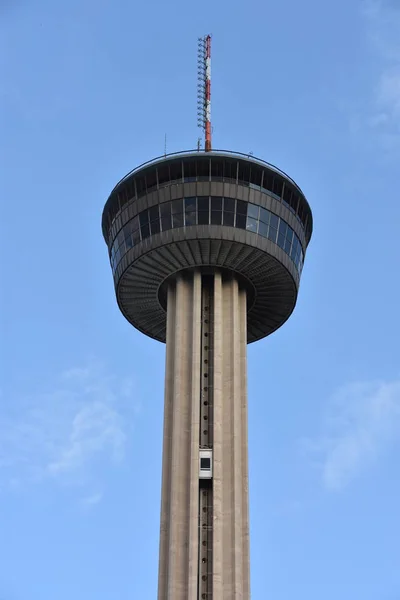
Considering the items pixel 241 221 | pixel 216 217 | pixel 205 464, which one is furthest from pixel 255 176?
pixel 205 464

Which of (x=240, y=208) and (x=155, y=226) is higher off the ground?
(x=240, y=208)

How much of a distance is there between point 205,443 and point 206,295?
508 inches

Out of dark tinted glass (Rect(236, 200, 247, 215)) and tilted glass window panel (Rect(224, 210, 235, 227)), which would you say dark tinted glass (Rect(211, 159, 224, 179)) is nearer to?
dark tinted glass (Rect(236, 200, 247, 215))

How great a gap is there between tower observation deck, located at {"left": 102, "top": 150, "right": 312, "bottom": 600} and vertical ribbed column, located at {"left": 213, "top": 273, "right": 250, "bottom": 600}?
93 millimetres

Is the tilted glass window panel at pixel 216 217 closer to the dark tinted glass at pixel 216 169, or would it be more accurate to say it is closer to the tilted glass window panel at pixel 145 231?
the dark tinted glass at pixel 216 169

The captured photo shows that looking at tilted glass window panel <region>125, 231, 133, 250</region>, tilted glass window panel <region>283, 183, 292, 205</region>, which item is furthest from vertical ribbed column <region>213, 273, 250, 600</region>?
tilted glass window panel <region>283, 183, 292, 205</region>

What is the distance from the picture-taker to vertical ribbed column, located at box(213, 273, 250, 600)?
65.9 m

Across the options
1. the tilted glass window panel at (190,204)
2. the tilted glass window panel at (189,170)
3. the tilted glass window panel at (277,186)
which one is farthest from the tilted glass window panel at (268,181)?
the tilted glass window panel at (190,204)

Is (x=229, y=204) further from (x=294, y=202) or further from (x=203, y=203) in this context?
(x=294, y=202)

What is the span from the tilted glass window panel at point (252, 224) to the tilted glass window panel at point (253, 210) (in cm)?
33

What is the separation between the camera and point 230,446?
7019 centimetres

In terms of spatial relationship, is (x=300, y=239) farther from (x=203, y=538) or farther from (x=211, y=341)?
(x=203, y=538)

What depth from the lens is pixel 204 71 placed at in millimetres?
87812

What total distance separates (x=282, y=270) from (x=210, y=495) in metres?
19.7
